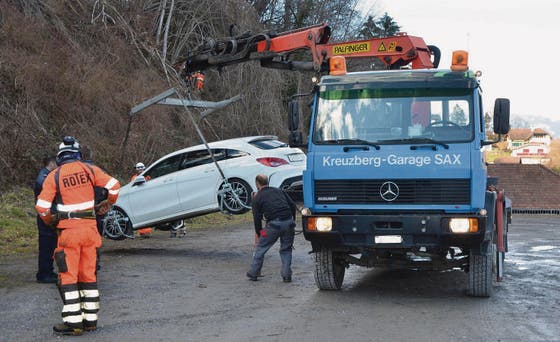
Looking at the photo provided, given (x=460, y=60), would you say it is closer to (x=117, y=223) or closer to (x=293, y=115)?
(x=293, y=115)

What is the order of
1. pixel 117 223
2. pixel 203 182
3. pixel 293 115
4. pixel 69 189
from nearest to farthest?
pixel 69 189, pixel 293 115, pixel 203 182, pixel 117 223

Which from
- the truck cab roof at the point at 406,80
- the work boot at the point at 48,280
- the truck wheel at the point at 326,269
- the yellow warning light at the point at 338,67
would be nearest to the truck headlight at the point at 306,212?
the truck wheel at the point at 326,269

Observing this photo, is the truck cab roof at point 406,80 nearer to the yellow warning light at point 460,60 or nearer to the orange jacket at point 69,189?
the yellow warning light at point 460,60

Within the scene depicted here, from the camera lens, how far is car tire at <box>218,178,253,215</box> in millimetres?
13883

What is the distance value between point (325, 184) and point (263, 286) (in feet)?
6.85

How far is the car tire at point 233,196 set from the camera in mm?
13883

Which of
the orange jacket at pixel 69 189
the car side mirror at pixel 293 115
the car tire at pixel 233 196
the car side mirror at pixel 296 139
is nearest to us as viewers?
the orange jacket at pixel 69 189

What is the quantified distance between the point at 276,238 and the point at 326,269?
4.55 feet

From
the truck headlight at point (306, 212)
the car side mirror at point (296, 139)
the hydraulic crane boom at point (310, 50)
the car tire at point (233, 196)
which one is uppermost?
the hydraulic crane boom at point (310, 50)

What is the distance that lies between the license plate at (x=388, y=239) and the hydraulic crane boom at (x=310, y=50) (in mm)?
4429

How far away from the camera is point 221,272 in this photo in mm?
12414

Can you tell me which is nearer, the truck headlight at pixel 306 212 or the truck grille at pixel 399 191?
the truck grille at pixel 399 191

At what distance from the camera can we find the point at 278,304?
370 inches

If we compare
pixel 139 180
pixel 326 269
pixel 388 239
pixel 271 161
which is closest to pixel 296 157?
pixel 271 161
